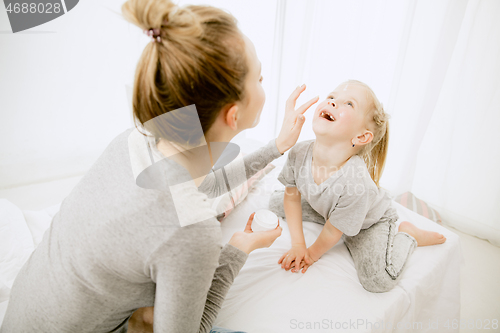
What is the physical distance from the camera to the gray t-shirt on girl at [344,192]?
905 millimetres

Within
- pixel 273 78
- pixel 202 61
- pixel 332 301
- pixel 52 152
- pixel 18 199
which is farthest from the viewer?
pixel 273 78

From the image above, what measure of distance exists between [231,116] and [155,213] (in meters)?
0.25

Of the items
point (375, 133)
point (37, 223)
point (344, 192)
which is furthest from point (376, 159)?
point (37, 223)

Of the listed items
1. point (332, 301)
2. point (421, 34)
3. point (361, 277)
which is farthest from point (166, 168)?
point (421, 34)

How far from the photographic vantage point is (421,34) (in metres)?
1.55

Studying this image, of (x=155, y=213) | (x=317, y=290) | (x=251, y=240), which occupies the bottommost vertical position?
(x=317, y=290)

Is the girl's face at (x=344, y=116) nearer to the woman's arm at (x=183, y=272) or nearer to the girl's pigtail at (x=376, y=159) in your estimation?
the girl's pigtail at (x=376, y=159)

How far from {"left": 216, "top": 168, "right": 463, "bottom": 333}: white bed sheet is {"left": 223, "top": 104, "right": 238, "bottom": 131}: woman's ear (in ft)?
1.82

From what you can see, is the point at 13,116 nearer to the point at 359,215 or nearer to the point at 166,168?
the point at 166,168

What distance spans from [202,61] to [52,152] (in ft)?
5.77

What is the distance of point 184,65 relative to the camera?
0.45 m

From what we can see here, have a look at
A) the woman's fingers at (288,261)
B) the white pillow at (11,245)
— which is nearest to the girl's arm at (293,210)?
the woman's fingers at (288,261)

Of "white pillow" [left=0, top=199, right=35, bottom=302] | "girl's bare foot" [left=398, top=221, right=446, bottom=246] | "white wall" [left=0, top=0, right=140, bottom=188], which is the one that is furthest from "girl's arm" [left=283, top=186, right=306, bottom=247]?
"white wall" [left=0, top=0, right=140, bottom=188]

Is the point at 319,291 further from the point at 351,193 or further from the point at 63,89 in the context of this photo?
the point at 63,89
